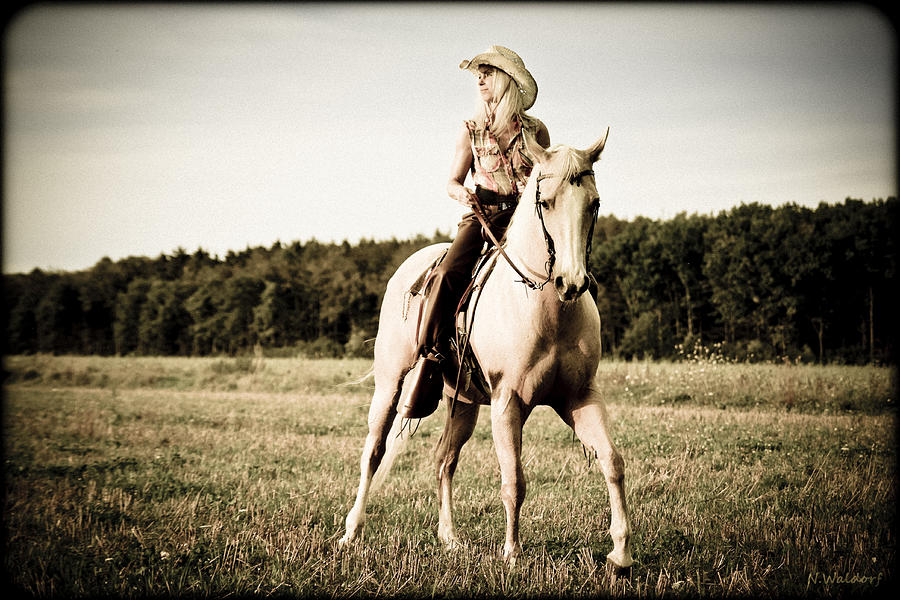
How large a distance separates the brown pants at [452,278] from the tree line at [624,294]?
24574mm

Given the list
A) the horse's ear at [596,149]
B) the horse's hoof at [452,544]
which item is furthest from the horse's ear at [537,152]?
the horse's hoof at [452,544]

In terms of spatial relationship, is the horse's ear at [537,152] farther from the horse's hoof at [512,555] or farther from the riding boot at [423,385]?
the horse's hoof at [512,555]

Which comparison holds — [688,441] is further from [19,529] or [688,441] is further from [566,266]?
[19,529]

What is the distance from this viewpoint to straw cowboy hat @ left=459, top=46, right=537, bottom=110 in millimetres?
4777

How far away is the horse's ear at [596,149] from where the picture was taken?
3.94m

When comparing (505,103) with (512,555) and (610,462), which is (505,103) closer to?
(610,462)

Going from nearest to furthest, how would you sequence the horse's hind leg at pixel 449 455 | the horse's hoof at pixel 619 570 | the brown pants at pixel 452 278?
the horse's hoof at pixel 619 570 → the brown pants at pixel 452 278 → the horse's hind leg at pixel 449 455

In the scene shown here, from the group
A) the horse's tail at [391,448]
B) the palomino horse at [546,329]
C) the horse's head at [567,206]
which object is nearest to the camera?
the horse's head at [567,206]

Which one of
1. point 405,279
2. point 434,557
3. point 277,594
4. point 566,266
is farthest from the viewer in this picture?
point 405,279

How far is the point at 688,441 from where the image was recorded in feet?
30.0

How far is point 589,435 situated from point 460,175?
2444mm

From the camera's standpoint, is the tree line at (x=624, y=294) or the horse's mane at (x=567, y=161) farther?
the tree line at (x=624, y=294)

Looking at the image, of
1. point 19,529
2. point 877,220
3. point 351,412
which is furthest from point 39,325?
point 877,220

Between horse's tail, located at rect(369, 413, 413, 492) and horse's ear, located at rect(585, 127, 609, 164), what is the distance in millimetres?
3120
